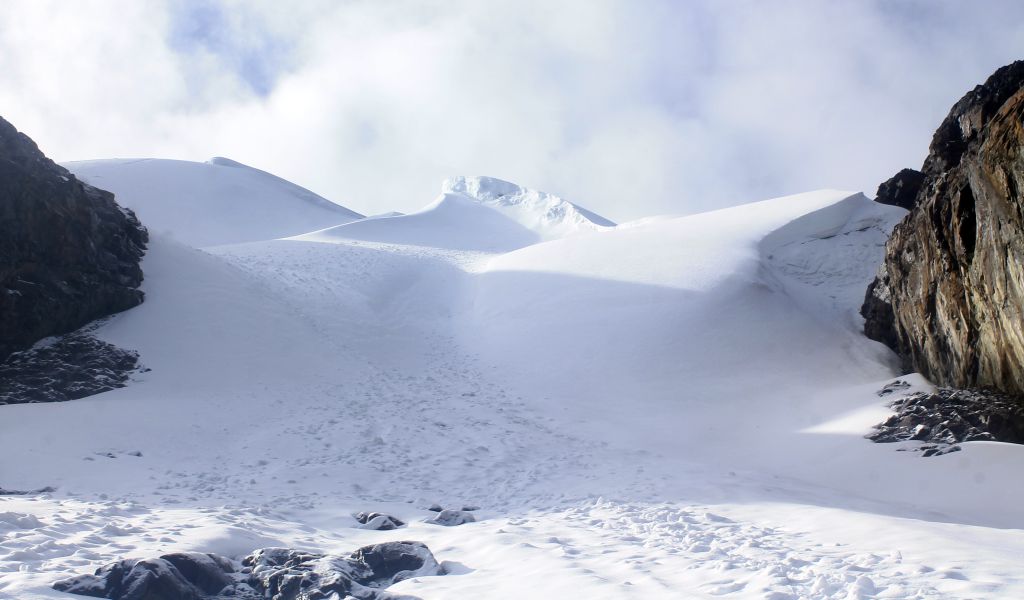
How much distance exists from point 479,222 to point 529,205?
26.9 feet

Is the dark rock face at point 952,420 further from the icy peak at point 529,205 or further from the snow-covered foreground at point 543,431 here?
the icy peak at point 529,205

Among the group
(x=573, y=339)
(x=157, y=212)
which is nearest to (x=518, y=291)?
(x=573, y=339)

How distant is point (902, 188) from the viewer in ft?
91.0

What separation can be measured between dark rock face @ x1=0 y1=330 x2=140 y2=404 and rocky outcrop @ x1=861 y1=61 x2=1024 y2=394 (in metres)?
16.8

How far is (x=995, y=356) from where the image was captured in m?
13.7

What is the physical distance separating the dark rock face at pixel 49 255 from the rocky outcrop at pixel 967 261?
18535 mm

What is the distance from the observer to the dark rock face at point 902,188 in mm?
27484

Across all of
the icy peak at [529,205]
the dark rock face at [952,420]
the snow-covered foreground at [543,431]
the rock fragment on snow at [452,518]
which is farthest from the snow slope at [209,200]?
the dark rock face at [952,420]

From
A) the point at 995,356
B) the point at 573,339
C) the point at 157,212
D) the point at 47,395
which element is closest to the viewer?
the point at 995,356

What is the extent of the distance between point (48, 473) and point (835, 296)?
840 inches

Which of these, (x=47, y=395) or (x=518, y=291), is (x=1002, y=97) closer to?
(x=518, y=291)

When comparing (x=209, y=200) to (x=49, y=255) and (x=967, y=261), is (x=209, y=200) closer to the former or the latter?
(x=49, y=255)

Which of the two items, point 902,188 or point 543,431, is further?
point 902,188

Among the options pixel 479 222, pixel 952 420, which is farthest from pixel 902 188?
pixel 479 222
